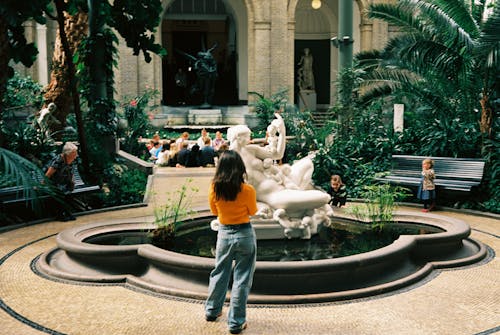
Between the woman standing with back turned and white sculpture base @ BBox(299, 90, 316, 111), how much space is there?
23.4m

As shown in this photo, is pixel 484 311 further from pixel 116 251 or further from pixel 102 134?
pixel 102 134

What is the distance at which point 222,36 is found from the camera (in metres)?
32.2

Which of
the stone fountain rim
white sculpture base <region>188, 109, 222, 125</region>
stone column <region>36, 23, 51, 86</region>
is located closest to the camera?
the stone fountain rim

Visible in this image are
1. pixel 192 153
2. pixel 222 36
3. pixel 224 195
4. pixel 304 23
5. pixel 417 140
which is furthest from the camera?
pixel 222 36

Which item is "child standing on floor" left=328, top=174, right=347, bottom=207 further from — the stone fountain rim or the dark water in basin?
the dark water in basin

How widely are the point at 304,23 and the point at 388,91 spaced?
16.2 m

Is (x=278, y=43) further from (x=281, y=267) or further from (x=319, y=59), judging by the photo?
(x=281, y=267)

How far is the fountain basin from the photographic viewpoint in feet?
19.5

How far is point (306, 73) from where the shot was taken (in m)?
28.7

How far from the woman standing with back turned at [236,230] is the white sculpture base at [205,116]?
19.4 metres

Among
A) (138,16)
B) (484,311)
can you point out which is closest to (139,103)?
(138,16)

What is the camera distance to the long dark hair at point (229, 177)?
16.7ft

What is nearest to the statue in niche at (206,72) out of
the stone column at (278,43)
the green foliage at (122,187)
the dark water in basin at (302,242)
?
the stone column at (278,43)

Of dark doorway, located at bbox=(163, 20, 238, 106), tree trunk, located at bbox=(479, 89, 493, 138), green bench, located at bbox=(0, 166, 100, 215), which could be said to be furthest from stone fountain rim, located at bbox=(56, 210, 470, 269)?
dark doorway, located at bbox=(163, 20, 238, 106)
